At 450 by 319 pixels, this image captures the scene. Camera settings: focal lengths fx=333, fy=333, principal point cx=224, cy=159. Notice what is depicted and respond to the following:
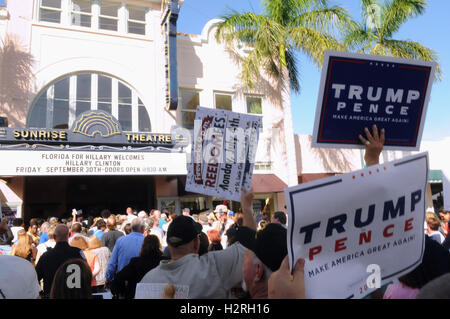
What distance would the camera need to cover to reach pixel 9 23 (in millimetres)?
12617

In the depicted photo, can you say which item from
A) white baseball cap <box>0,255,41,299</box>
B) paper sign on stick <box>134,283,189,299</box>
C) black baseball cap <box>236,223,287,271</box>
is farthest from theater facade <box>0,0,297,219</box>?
black baseball cap <box>236,223,287,271</box>

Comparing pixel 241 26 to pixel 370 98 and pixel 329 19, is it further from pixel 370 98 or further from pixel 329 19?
pixel 370 98

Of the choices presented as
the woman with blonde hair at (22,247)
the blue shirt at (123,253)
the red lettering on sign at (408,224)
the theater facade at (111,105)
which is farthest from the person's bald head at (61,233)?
the theater facade at (111,105)

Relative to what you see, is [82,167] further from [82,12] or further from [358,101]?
[358,101]

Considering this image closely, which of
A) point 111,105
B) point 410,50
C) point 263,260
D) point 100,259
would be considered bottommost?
point 100,259

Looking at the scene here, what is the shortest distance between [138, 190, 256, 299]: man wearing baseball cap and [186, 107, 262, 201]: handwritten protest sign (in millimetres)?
1666

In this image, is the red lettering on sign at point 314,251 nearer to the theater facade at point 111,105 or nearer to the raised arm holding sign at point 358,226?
the raised arm holding sign at point 358,226

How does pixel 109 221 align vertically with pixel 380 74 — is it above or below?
below

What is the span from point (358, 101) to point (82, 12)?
48.2 feet

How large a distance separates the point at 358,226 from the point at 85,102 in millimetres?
13518

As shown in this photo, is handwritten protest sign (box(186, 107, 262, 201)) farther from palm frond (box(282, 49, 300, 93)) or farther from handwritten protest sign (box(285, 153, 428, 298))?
palm frond (box(282, 49, 300, 93))

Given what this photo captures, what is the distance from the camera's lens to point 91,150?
1164 centimetres

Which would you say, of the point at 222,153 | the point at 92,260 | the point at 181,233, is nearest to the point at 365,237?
the point at 181,233
